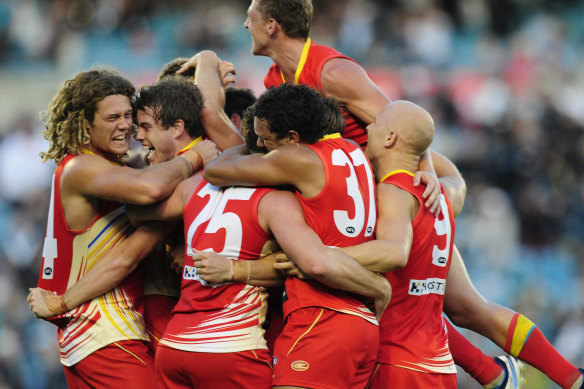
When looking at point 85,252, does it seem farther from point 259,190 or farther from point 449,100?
point 449,100

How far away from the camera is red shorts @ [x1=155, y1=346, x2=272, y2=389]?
Answer: 533 centimetres

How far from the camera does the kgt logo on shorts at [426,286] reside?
5.89m

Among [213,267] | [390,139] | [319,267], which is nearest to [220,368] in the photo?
[213,267]

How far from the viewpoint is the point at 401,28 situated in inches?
711

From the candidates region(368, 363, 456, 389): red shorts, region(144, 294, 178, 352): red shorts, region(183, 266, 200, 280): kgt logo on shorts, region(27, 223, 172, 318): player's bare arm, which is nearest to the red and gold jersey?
region(144, 294, 178, 352): red shorts

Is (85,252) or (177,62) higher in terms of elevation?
(177,62)

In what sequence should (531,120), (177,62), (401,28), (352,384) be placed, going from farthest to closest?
(401,28), (531,120), (177,62), (352,384)

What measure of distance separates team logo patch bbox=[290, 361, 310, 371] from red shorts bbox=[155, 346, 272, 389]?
23 centimetres

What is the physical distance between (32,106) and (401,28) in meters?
7.78

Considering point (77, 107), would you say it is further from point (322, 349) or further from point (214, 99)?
point (322, 349)

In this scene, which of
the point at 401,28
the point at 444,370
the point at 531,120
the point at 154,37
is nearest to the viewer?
the point at 444,370

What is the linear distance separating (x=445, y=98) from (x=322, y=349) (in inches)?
465

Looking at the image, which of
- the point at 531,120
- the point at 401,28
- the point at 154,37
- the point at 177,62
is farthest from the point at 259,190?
the point at 154,37

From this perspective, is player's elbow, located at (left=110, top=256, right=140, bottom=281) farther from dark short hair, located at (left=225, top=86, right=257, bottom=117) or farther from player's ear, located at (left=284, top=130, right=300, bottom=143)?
dark short hair, located at (left=225, top=86, right=257, bottom=117)
